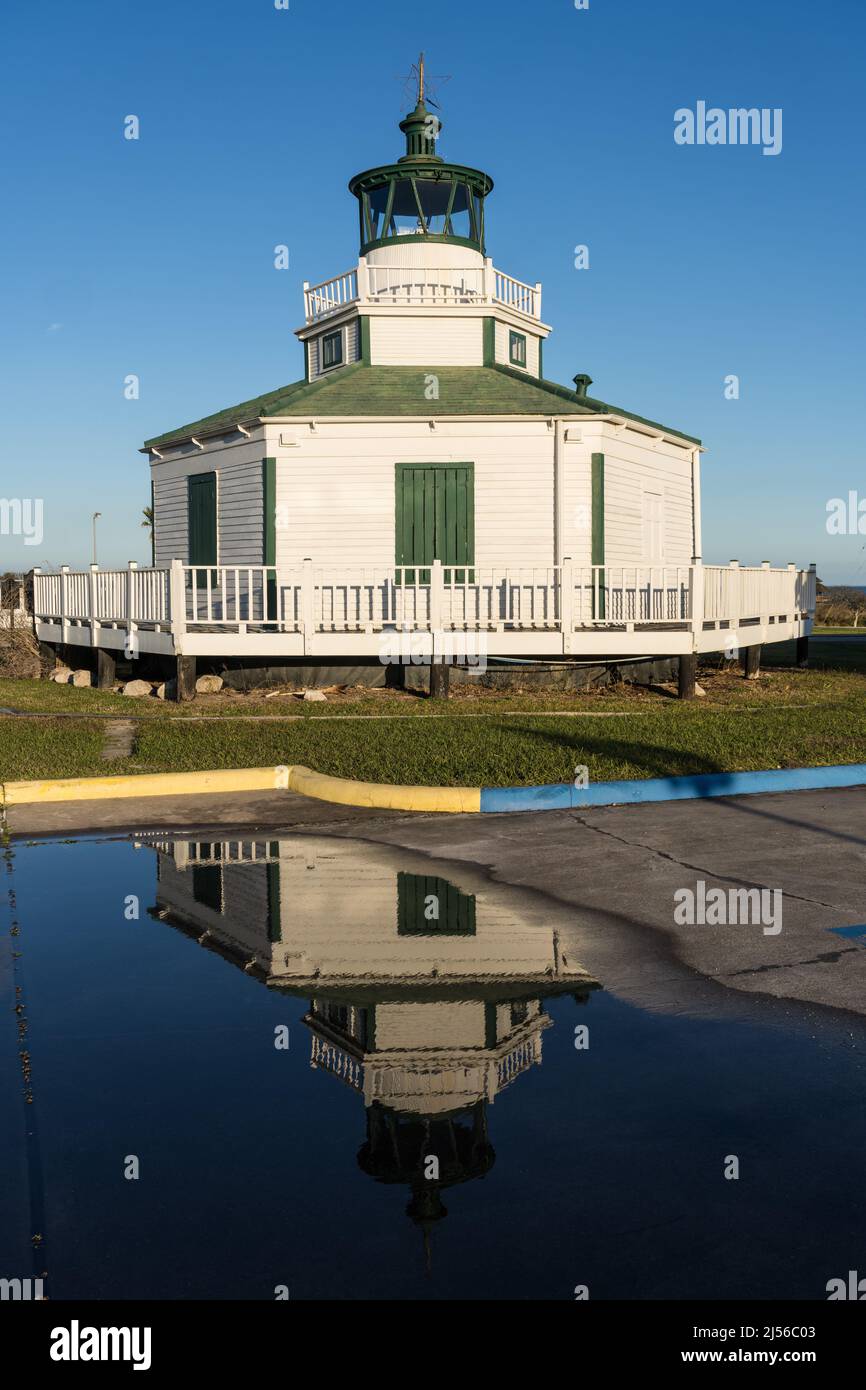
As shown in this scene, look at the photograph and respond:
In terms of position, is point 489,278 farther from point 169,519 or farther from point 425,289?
point 169,519

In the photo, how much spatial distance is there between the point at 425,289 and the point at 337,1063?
65.9 ft

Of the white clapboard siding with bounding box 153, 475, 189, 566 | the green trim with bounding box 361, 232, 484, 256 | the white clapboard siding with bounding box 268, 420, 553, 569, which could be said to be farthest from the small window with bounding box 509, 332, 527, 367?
the white clapboard siding with bounding box 153, 475, 189, 566

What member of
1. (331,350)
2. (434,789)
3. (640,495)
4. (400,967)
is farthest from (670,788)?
(331,350)

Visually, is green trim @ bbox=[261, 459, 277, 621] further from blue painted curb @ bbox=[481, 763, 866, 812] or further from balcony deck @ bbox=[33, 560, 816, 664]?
blue painted curb @ bbox=[481, 763, 866, 812]

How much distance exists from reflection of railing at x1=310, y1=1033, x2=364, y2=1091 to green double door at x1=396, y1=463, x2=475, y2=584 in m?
15.8

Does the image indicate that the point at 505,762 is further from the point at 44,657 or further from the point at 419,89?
the point at 419,89

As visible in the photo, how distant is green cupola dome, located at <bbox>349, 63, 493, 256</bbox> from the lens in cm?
2356

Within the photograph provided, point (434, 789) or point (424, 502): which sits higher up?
point (424, 502)

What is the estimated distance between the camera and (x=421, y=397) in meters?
21.1

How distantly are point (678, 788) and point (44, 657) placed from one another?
16743 mm

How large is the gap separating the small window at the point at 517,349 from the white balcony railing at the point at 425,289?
0.46 meters

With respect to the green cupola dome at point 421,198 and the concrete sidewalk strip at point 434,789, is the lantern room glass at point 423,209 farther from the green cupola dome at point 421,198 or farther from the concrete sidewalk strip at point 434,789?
the concrete sidewalk strip at point 434,789

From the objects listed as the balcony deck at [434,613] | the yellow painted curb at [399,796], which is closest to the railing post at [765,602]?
the balcony deck at [434,613]

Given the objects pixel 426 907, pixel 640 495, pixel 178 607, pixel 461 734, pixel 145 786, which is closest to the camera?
pixel 426 907
